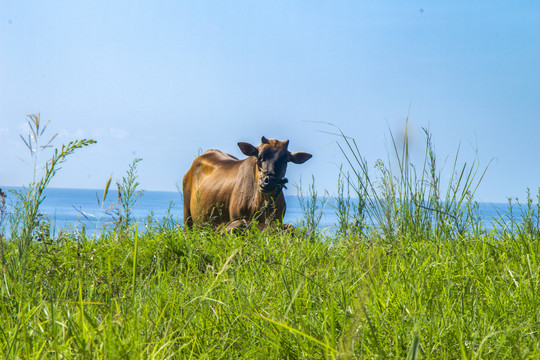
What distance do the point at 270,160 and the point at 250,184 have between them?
509 mm

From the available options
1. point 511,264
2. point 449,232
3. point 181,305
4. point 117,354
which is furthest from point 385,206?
point 117,354

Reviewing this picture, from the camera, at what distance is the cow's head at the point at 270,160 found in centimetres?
621

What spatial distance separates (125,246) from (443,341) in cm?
307

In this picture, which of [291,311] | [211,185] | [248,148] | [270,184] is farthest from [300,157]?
[291,311]

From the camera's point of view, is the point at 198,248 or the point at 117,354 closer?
the point at 117,354

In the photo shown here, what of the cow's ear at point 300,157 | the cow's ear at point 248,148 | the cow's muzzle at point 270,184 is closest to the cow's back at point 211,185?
the cow's ear at point 248,148

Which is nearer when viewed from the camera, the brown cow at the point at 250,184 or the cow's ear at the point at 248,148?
the brown cow at the point at 250,184

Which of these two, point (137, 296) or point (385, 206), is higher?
point (385, 206)

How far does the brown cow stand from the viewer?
20.6ft

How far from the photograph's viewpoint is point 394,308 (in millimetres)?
2367

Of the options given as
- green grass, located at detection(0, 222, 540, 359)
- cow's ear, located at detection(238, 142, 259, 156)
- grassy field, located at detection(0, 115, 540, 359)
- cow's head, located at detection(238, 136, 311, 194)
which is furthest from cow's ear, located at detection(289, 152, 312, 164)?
green grass, located at detection(0, 222, 540, 359)

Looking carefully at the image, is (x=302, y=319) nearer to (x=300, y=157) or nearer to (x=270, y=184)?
(x=270, y=184)

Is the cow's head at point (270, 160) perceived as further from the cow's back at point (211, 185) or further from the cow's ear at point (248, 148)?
the cow's back at point (211, 185)

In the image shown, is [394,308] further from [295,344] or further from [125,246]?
[125,246]
